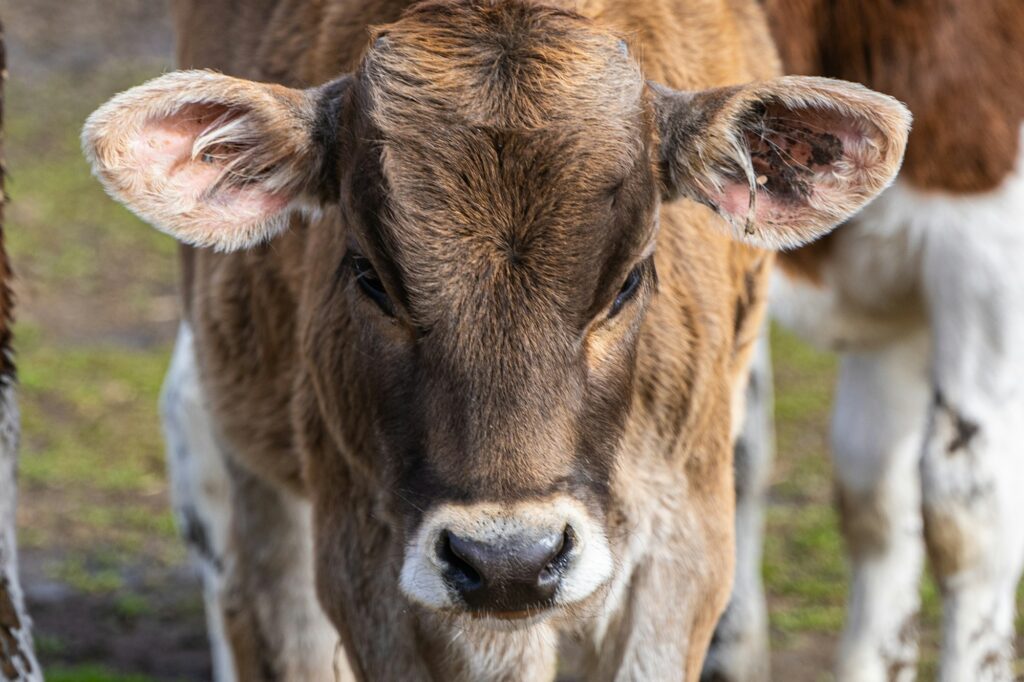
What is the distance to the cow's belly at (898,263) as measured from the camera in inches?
216

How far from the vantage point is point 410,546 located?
11.9 feet

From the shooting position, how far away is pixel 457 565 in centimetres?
346

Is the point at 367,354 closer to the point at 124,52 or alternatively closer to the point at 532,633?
the point at 532,633

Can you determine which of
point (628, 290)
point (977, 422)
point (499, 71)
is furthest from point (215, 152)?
point (977, 422)

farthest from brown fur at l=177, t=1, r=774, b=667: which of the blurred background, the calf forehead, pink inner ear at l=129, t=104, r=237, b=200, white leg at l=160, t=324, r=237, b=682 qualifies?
white leg at l=160, t=324, r=237, b=682

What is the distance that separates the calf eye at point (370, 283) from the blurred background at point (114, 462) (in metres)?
1.70

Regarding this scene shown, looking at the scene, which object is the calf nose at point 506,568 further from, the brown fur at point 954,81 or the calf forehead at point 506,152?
the brown fur at point 954,81

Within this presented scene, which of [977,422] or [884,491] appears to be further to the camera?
[884,491]

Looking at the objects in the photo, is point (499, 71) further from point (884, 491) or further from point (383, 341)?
point (884, 491)

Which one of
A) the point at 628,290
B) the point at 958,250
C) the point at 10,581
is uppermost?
the point at 628,290

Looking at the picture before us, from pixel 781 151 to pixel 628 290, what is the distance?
0.46 metres

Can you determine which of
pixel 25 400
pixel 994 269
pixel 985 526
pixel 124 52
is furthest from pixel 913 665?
pixel 124 52

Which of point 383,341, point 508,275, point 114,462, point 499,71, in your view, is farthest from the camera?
point 114,462

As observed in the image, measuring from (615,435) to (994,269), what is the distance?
6.95 ft
